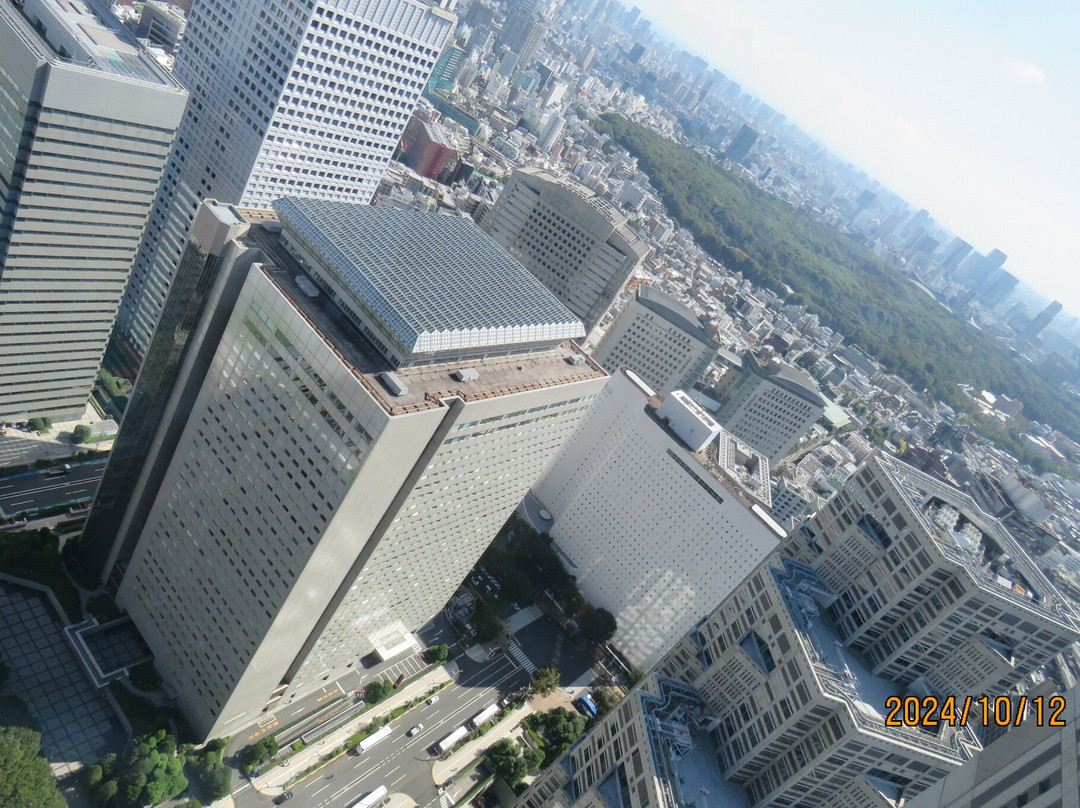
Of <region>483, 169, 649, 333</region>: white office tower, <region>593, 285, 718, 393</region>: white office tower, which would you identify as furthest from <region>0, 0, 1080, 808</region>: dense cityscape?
<region>593, 285, 718, 393</region>: white office tower

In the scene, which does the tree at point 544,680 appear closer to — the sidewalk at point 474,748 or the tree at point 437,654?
the sidewalk at point 474,748

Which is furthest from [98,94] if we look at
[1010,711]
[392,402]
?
[1010,711]

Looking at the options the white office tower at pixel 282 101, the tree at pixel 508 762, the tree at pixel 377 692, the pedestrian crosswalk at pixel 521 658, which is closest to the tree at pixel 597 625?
the pedestrian crosswalk at pixel 521 658

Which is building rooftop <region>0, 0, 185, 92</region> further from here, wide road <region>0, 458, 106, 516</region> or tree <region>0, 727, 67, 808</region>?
tree <region>0, 727, 67, 808</region>

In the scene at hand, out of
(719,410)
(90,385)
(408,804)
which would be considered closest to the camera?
(408,804)

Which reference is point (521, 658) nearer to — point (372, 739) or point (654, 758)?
point (372, 739)

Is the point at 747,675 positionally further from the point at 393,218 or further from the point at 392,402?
the point at 393,218
